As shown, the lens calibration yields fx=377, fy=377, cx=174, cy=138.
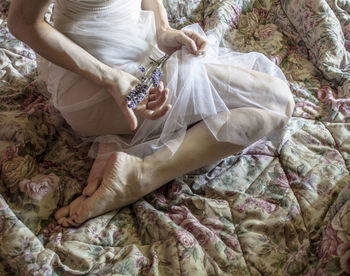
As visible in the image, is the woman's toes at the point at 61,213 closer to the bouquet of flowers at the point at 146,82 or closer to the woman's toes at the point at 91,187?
the woman's toes at the point at 91,187

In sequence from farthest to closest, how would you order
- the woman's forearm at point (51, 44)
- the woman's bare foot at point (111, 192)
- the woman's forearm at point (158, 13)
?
the woman's forearm at point (158, 13) < the woman's bare foot at point (111, 192) < the woman's forearm at point (51, 44)

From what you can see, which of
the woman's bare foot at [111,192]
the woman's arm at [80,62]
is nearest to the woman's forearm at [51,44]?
the woman's arm at [80,62]

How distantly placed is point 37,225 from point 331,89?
962mm

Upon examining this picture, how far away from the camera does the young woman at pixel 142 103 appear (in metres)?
0.84

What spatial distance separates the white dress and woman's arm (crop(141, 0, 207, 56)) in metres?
0.02

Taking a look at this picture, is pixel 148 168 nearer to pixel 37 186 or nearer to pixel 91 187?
pixel 91 187

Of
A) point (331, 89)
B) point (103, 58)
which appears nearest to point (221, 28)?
point (331, 89)

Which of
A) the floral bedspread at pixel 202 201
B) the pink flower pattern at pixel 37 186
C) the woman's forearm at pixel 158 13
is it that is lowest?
the floral bedspread at pixel 202 201

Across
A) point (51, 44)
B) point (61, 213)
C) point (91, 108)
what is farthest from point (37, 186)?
point (51, 44)

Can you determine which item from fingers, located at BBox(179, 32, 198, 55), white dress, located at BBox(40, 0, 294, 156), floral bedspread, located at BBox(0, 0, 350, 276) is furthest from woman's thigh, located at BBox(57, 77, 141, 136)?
fingers, located at BBox(179, 32, 198, 55)

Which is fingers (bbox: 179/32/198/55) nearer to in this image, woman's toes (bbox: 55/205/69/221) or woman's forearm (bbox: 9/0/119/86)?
woman's forearm (bbox: 9/0/119/86)

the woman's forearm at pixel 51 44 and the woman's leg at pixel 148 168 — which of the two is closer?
the woman's forearm at pixel 51 44

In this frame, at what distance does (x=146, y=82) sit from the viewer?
854mm

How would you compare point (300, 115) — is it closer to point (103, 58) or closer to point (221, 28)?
point (221, 28)
